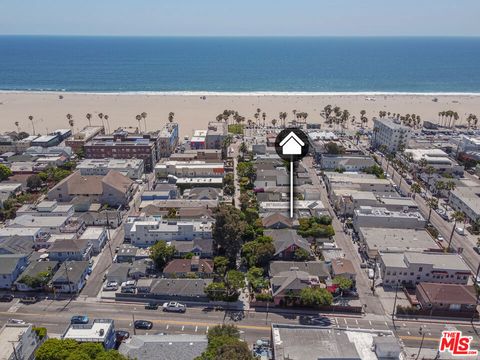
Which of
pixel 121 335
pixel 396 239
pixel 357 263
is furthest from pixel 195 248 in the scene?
pixel 396 239

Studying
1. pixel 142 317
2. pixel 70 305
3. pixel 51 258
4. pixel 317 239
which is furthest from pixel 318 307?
pixel 51 258

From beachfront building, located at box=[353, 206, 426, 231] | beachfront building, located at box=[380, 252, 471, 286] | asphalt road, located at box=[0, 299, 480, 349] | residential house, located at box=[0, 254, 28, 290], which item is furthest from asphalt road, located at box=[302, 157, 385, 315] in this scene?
residential house, located at box=[0, 254, 28, 290]

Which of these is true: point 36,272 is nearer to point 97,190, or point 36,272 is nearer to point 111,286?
point 111,286

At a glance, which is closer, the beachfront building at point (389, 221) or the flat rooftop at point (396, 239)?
the flat rooftop at point (396, 239)

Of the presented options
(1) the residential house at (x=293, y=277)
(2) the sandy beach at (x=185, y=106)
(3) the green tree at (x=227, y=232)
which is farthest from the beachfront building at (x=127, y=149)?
(1) the residential house at (x=293, y=277)

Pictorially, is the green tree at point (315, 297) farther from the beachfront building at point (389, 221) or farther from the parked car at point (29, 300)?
the parked car at point (29, 300)

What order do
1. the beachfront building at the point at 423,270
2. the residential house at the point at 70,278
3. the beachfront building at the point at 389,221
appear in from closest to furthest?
the residential house at the point at 70,278
the beachfront building at the point at 423,270
the beachfront building at the point at 389,221

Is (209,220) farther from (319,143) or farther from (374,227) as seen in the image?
(319,143)
